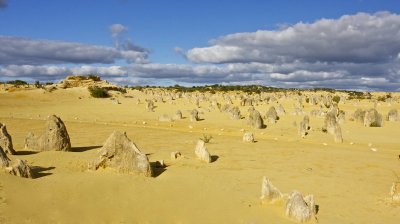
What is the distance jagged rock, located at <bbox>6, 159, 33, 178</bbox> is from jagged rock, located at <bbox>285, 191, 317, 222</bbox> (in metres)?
5.61

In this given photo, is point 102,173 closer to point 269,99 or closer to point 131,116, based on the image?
point 131,116

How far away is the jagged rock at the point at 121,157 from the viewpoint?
10531mm

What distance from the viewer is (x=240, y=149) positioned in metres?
16.3

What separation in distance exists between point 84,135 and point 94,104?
22849 mm

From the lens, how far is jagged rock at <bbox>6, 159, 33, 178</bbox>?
9.44m

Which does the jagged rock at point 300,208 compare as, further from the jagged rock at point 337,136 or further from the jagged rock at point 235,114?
the jagged rock at point 235,114

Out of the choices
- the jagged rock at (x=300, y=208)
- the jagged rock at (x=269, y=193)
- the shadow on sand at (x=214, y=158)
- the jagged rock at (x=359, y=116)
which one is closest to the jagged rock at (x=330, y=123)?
the jagged rock at (x=359, y=116)

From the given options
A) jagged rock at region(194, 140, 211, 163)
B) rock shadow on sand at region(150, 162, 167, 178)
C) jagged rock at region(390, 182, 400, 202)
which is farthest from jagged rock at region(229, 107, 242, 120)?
jagged rock at region(390, 182, 400, 202)

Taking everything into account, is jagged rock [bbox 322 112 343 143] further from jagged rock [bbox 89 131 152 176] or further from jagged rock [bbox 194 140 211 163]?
jagged rock [bbox 89 131 152 176]

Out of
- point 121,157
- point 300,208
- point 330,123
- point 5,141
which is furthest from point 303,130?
point 5,141

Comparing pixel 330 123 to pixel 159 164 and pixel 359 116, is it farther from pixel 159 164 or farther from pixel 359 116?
pixel 159 164

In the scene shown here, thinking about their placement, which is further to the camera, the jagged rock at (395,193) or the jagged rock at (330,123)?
the jagged rock at (330,123)

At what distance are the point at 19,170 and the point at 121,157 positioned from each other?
7.49 feet

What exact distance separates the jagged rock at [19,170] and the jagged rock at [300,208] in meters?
5.61
